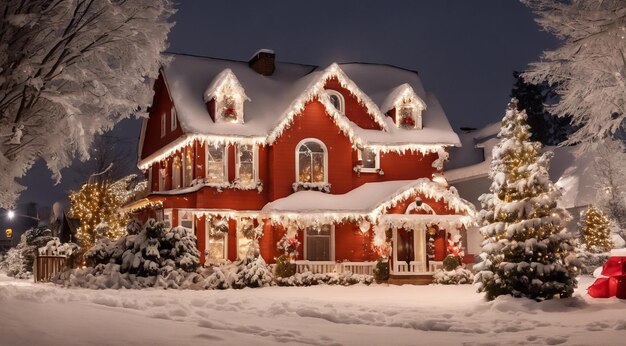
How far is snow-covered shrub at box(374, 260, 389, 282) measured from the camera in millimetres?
27906

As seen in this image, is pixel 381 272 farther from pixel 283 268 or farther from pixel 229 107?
pixel 229 107

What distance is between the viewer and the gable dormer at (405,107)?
3325 centimetres

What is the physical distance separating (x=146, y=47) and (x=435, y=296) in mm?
12585

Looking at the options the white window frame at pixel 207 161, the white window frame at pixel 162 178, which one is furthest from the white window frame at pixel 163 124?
the white window frame at pixel 207 161

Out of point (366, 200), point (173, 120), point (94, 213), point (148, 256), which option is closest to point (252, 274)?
point (148, 256)

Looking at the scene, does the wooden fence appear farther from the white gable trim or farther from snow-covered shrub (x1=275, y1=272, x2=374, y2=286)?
the white gable trim

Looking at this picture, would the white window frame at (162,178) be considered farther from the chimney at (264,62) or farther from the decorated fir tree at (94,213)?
the chimney at (264,62)

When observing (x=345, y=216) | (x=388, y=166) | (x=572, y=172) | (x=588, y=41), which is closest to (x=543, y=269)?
(x=588, y=41)

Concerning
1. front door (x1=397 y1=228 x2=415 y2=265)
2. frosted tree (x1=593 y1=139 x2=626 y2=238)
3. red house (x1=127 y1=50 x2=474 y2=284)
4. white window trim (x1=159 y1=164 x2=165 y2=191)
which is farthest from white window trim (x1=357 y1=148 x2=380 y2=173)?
white window trim (x1=159 y1=164 x2=165 y2=191)

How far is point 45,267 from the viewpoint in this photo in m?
28.9

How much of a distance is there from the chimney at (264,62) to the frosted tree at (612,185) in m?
16.2

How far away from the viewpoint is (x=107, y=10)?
11453mm

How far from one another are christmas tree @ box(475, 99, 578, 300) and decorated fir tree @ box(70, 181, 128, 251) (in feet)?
76.6

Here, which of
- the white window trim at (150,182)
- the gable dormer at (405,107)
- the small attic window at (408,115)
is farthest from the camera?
the white window trim at (150,182)
